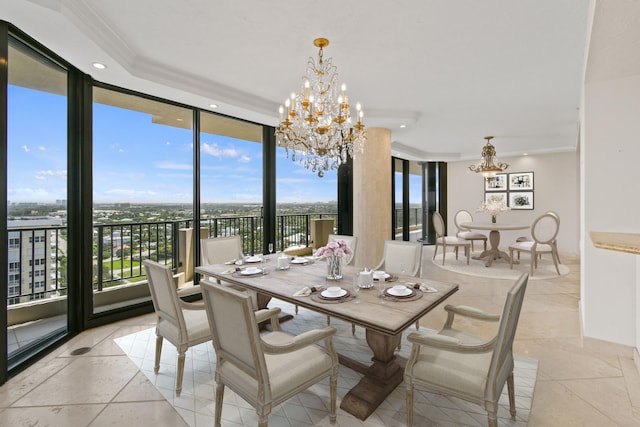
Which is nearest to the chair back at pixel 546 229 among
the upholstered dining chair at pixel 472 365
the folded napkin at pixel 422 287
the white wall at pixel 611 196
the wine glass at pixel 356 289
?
the white wall at pixel 611 196

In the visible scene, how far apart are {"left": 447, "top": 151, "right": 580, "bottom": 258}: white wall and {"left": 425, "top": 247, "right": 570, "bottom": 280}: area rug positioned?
0.97m

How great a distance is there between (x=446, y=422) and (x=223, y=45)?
332 centimetres

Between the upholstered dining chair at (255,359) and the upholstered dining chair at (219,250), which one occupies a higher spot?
the upholstered dining chair at (219,250)

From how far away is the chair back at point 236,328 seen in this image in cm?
140

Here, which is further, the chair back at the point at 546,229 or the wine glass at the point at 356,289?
the chair back at the point at 546,229

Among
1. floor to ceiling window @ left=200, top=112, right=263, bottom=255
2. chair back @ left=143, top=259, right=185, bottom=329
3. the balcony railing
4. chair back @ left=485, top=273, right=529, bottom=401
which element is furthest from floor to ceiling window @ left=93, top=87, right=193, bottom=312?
chair back @ left=485, top=273, right=529, bottom=401

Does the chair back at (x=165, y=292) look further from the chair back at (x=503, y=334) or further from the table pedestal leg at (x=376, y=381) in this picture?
the chair back at (x=503, y=334)

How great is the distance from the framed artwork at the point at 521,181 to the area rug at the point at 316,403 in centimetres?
664

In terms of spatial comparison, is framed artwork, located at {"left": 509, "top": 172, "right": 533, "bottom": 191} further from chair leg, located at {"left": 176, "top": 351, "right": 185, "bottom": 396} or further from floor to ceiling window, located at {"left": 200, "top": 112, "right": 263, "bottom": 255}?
chair leg, located at {"left": 176, "top": 351, "right": 185, "bottom": 396}

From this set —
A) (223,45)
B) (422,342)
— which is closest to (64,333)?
(223,45)

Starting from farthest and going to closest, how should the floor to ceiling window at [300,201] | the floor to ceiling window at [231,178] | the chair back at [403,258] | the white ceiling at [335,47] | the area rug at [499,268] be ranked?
the area rug at [499,268] → the floor to ceiling window at [300,201] → the floor to ceiling window at [231,178] → the chair back at [403,258] → the white ceiling at [335,47]

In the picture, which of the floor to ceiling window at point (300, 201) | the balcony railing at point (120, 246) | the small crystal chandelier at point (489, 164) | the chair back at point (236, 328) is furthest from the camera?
the small crystal chandelier at point (489, 164)

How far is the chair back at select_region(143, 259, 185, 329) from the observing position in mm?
1984

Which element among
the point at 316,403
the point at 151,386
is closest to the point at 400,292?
the point at 316,403
